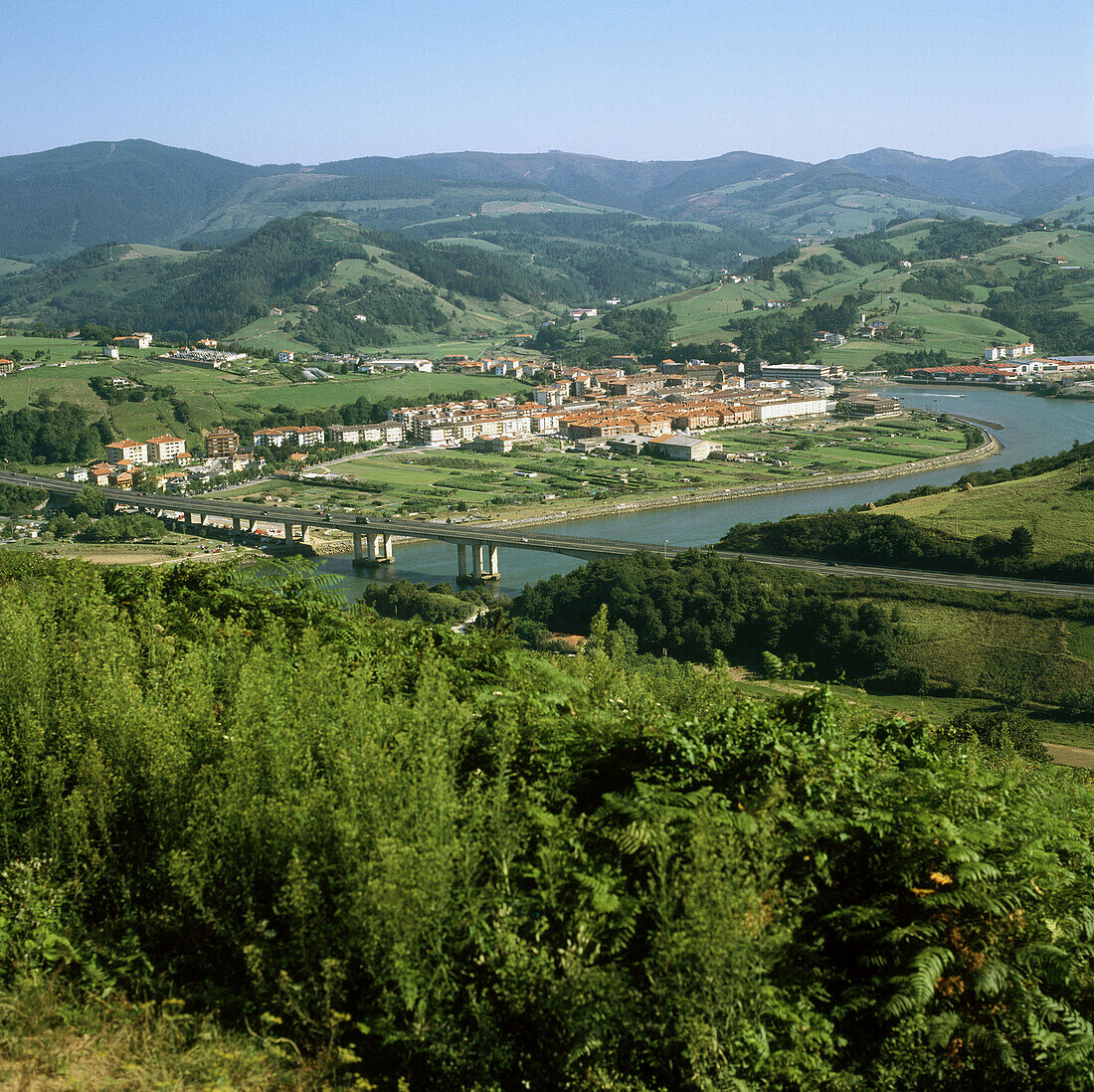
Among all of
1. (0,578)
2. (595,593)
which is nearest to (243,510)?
(595,593)

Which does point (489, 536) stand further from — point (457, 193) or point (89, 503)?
point (457, 193)

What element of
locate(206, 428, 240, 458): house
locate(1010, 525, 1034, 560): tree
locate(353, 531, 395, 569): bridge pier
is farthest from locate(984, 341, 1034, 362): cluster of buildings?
locate(353, 531, 395, 569): bridge pier

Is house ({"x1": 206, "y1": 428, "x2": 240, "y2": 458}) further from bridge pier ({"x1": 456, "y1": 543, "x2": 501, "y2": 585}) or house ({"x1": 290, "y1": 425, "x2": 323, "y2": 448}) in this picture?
bridge pier ({"x1": 456, "y1": 543, "x2": 501, "y2": 585})

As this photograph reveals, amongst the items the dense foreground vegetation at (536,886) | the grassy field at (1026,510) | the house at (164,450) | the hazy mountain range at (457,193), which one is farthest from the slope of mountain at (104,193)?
the dense foreground vegetation at (536,886)

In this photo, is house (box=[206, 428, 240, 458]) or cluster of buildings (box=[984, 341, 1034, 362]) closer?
house (box=[206, 428, 240, 458])

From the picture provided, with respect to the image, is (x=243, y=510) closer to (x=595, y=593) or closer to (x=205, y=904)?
(x=595, y=593)

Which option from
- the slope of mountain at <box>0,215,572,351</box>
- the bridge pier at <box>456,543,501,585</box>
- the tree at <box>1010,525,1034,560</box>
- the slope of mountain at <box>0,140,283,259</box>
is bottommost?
the bridge pier at <box>456,543,501,585</box>

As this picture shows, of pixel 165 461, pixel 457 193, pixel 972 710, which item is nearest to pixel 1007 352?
pixel 165 461
